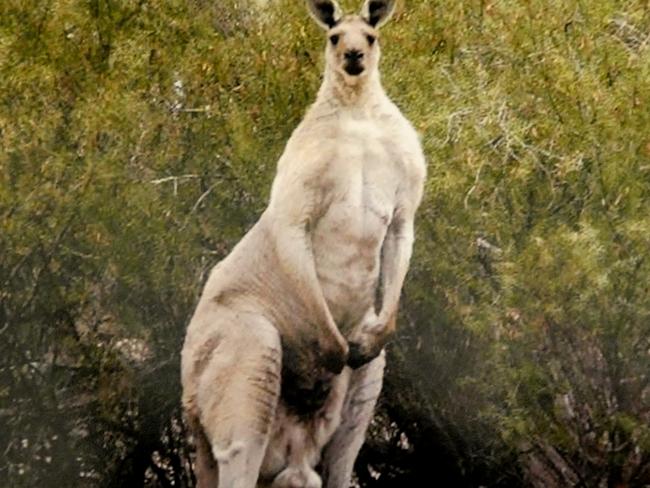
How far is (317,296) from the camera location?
902cm

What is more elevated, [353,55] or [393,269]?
[353,55]

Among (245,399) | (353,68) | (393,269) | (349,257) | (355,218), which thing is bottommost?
(245,399)

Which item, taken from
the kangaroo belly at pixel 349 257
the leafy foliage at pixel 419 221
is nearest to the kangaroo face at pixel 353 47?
the kangaroo belly at pixel 349 257

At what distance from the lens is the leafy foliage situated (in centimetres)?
1317

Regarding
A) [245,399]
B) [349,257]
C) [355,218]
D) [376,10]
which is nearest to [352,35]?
A: [376,10]

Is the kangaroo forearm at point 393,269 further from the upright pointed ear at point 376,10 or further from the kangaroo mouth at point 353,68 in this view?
the upright pointed ear at point 376,10

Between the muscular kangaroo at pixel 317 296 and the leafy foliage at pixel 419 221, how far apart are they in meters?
3.64

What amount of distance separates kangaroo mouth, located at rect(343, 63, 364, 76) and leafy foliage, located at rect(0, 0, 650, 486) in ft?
12.6

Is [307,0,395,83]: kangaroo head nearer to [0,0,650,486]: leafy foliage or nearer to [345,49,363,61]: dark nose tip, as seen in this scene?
[345,49,363,61]: dark nose tip

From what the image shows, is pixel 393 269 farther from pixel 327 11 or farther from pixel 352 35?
pixel 327 11

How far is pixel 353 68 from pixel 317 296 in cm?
101

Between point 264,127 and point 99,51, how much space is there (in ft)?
Answer: 4.77

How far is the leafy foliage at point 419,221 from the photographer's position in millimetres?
13172

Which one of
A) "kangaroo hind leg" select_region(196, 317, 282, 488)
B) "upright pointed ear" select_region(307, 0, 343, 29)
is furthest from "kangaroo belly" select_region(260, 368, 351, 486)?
"upright pointed ear" select_region(307, 0, 343, 29)
